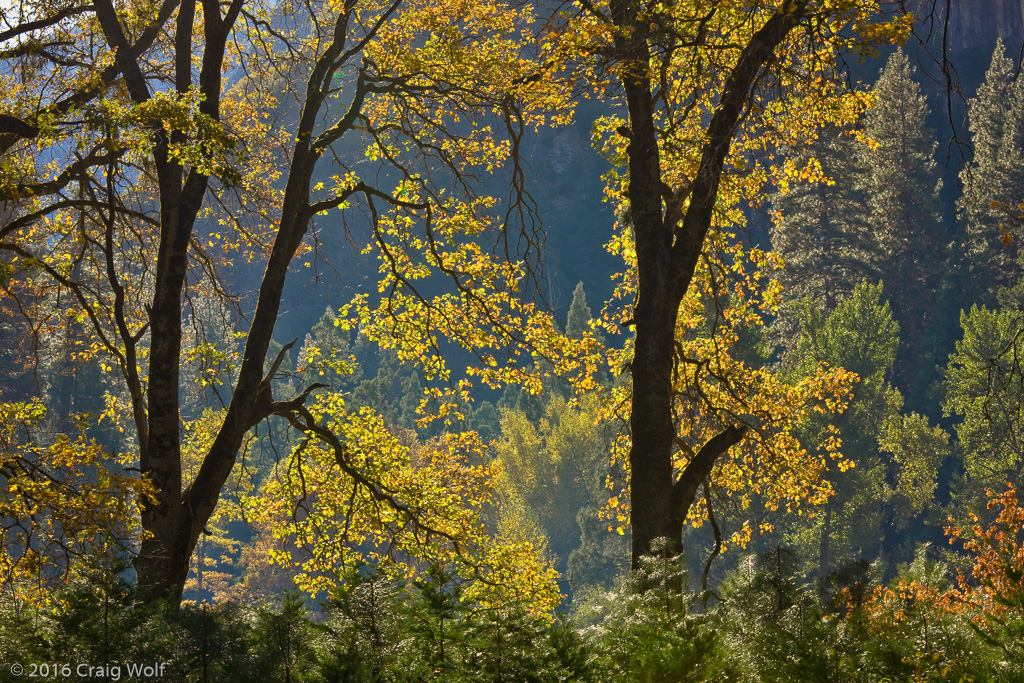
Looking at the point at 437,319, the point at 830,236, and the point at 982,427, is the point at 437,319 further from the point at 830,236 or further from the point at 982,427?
the point at 830,236

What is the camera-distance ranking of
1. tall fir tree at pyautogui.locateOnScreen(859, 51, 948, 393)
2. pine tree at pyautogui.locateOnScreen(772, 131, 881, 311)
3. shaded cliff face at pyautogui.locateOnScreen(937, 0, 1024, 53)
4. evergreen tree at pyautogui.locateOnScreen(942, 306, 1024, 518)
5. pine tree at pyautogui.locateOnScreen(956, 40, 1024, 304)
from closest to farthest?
1. evergreen tree at pyautogui.locateOnScreen(942, 306, 1024, 518)
2. pine tree at pyautogui.locateOnScreen(956, 40, 1024, 304)
3. tall fir tree at pyautogui.locateOnScreen(859, 51, 948, 393)
4. pine tree at pyautogui.locateOnScreen(772, 131, 881, 311)
5. shaded cliff face at pyautogui.locateOnScreen(937, 0, 1024, 53)

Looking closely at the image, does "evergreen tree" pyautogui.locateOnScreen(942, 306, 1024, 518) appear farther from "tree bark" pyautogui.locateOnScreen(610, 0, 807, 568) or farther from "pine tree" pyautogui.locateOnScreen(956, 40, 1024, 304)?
"tree bark" pyautogui.locateOnScreen(610, 0, 807, 568)

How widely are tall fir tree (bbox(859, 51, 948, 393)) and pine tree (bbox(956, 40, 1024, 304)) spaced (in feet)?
7.44

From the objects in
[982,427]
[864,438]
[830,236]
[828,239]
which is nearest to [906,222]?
[830,236]

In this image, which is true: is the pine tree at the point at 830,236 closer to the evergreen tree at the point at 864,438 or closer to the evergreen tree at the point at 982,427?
the evergreen tree at the point at 864,438

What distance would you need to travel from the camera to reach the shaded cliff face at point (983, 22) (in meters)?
59.0

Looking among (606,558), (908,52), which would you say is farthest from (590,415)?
(908,52)

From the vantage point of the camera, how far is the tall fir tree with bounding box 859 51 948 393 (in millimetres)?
44312

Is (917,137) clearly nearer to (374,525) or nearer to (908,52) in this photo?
(908,52)

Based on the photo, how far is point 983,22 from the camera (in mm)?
61875

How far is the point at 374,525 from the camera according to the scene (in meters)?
8.96

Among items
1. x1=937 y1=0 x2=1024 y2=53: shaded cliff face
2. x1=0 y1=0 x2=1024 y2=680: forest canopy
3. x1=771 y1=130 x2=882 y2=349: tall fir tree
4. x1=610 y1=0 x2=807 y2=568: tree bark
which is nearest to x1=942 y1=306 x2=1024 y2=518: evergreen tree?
x1=771 y1=130 x2=882 y2=349: tall fir tree

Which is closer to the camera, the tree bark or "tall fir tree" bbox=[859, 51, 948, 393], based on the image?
the tree bark

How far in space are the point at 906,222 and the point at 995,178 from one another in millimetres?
7028
